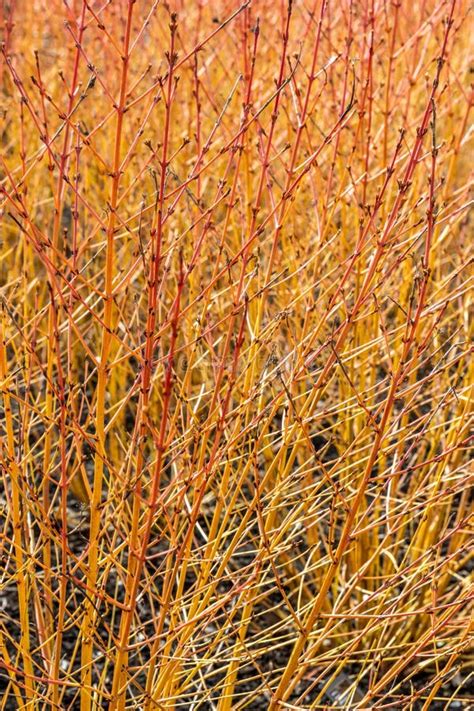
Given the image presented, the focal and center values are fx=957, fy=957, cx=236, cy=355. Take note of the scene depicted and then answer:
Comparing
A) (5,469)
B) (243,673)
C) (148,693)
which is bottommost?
(243,673)

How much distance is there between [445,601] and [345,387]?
0.86 meters

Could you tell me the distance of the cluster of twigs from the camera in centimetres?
199

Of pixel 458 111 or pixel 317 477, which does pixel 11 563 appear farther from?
pixel 458 111

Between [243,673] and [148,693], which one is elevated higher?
[148,693]

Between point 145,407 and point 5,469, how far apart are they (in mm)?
423

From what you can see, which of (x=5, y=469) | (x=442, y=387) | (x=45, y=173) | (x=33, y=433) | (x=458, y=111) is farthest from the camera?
(x=45, y=173)

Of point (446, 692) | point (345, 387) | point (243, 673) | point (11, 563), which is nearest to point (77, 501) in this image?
point (11, 563)

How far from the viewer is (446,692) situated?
3271mm

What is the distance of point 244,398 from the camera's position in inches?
91.7

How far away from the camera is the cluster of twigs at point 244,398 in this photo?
199cm

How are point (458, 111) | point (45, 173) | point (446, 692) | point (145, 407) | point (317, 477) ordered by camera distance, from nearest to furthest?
1. point (145, 407)
2. point (446, 692)
3. point (317, 477)
4. point (458, 111)
5. point (45, 173)

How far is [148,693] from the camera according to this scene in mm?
2121

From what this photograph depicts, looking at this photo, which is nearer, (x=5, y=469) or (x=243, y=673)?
(x=5, y=469)

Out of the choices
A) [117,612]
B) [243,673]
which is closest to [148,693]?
[243,673]
